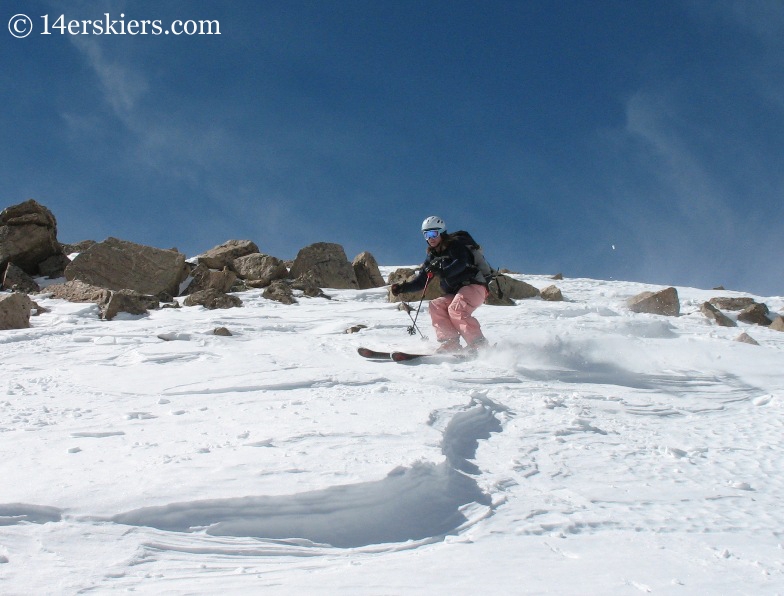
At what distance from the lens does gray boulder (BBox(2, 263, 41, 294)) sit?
575 inches

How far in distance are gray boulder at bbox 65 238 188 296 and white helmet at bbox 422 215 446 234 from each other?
933cm

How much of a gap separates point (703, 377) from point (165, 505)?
252 inches

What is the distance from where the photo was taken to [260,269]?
17766 millimetres

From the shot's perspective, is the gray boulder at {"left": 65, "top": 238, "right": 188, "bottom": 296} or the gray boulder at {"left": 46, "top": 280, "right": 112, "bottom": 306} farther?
the gray boulder at {"left": 65, "top": 238, "right": 188, "bottom": 296}

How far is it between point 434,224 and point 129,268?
10.5 m

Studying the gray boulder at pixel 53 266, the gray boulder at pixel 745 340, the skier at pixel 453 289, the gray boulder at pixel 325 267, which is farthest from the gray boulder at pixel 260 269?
the gray boulder at pixel 745 340

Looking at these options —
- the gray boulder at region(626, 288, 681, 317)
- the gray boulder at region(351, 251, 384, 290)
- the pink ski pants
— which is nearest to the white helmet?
the pink ski pants

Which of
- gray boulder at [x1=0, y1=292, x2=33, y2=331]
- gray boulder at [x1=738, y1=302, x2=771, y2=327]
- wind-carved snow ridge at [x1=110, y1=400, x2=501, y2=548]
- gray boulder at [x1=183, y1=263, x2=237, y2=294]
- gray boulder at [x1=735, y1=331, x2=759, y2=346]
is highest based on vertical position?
gray boulder at [x1=183, y1=263, x2=237, y2=294]

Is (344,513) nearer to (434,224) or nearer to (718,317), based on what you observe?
(434,224)

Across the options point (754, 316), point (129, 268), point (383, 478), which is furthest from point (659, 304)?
point (129, 268)

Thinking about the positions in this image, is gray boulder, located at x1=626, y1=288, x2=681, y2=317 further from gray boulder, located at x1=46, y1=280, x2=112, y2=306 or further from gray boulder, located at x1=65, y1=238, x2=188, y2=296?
gray boulder, located at x1=46, y1=280, x2=112, y2=306

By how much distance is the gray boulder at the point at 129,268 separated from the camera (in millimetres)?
15305

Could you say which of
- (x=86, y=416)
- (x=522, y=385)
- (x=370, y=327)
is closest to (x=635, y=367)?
(x=522, y=385)

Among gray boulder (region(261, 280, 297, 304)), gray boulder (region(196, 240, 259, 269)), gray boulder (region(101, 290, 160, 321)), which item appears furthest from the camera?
gray boulder (region(196, 240, 259, 269))
